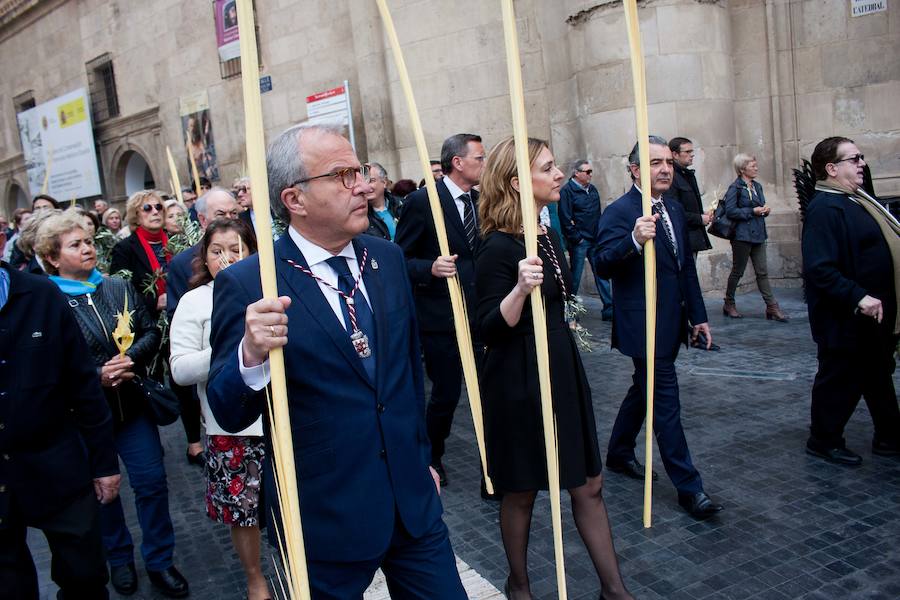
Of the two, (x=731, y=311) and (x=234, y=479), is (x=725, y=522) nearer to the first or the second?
(x=234, y=479)

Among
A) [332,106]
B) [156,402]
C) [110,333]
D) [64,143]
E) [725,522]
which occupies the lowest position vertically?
[725,522]

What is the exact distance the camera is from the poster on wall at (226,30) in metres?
16.6

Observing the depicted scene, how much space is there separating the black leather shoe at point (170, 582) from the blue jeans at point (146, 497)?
3 cm

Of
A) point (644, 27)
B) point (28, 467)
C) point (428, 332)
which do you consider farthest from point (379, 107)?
point (28, 467)

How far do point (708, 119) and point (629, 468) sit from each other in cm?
660

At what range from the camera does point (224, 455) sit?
351 centimetres

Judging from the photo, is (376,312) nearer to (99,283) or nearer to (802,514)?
(99,283)

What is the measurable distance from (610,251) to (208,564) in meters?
2.73

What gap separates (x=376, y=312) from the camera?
91.0 inches

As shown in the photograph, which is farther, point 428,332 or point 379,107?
point 379,107

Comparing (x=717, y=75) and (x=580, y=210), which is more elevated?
(x=717, y=75)

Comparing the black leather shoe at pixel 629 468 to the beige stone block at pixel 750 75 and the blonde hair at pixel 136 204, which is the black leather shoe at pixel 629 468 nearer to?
the blonde hair at pixel 136 204

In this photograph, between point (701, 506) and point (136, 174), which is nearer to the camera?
point (701, 506)

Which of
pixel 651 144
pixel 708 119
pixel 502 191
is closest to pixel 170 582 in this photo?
pixel 502 191
